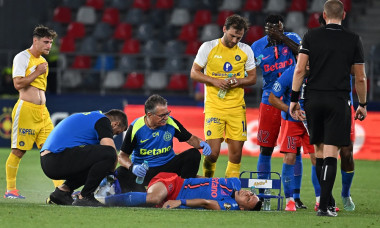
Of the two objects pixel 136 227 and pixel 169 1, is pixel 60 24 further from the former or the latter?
pixel 136 227

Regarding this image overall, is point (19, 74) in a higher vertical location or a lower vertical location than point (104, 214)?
higher

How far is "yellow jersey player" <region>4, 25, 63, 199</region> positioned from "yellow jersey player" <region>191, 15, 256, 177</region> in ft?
6.21

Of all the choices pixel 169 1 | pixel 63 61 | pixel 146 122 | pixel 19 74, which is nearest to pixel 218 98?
pixel 146 122

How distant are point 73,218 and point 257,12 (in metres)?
14.5

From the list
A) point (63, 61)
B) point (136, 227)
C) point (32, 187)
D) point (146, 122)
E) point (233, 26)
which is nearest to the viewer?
point (136, 227)

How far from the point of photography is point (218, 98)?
9.99 m

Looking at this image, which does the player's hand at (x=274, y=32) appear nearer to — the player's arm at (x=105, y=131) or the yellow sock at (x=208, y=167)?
the yellow sock at (x=208, y=167)

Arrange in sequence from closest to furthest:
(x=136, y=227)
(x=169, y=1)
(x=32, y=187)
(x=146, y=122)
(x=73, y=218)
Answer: (x=136, y=227)
(x=73, y=218)
(x=146, y=122)
(x=32, y=187)
(x=169, y=1)

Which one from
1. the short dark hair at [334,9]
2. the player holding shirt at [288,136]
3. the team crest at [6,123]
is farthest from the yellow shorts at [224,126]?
the team crest at [6,123]

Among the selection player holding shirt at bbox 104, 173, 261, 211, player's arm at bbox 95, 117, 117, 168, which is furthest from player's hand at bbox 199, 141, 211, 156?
player's arm at bbox 95, 117, 117, 168

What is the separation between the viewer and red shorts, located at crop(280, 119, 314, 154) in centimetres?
959

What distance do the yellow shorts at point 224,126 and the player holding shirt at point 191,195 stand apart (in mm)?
1476

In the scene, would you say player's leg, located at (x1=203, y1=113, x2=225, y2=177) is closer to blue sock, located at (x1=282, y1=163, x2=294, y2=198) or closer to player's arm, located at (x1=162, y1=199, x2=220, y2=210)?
blue sock, located at (x1=282, y1=163, x2=294, y2=198)

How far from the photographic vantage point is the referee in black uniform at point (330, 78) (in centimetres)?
775
